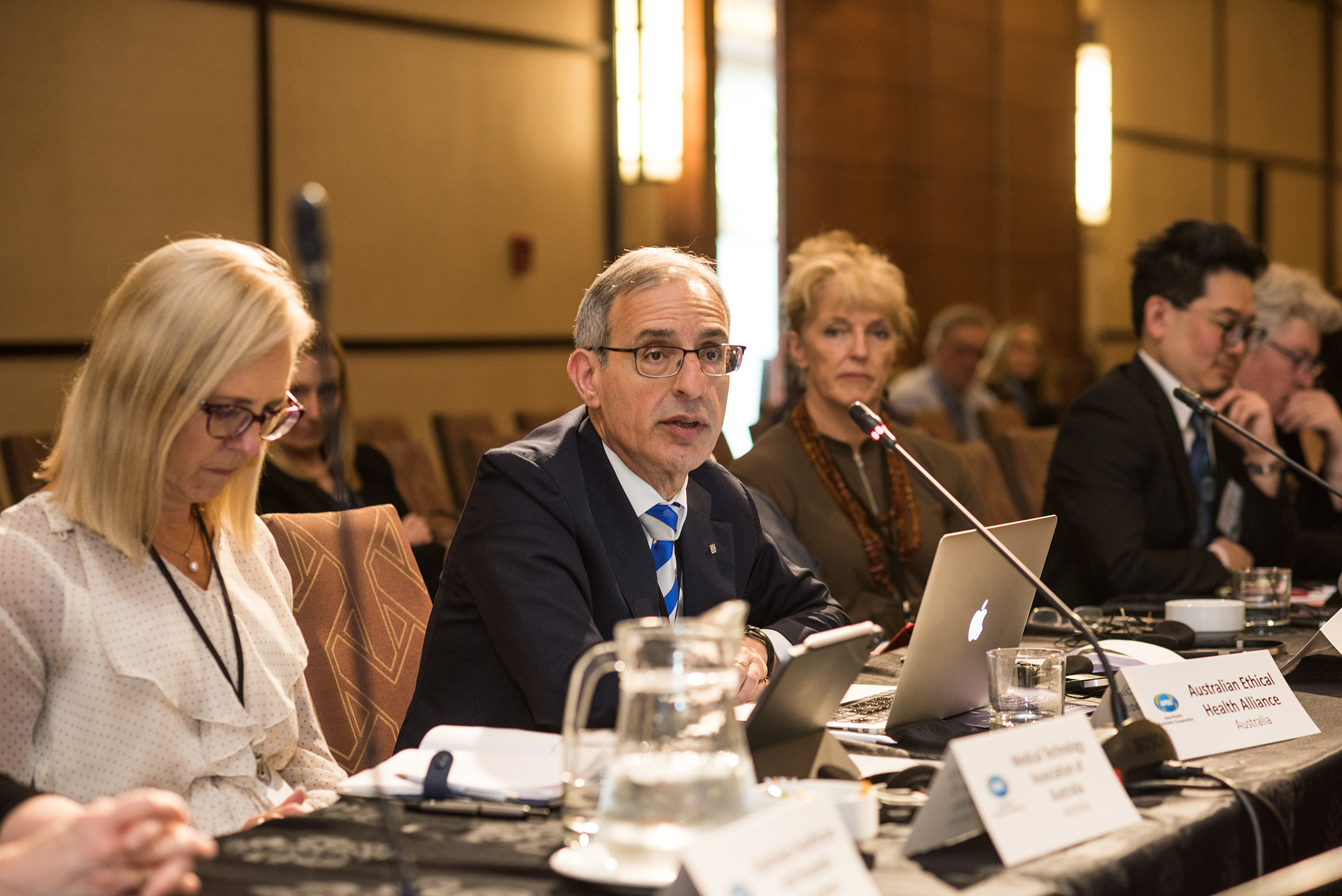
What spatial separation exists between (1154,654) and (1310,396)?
2.07m

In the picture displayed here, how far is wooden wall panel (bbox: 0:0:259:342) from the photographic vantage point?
16.9 ft

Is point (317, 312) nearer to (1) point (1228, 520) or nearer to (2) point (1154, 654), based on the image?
(2) point (1154, 654)

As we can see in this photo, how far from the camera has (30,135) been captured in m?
5.16

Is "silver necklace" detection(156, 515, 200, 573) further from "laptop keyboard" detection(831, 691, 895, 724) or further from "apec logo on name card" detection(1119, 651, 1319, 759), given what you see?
"apec logo on name card" detection(1119, 651, 1319, 759)

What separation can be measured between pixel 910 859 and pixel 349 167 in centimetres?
558

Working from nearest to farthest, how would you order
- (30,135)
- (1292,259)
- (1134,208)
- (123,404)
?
1. (123,404)
2. (30,135)
3. (1134,208)
4. (1292,259)

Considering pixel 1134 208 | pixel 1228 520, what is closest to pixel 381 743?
pixel 1228 520

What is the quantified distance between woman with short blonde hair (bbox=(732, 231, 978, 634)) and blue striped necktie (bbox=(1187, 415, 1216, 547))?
49 centimetres

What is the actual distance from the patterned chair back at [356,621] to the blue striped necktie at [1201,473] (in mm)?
1808

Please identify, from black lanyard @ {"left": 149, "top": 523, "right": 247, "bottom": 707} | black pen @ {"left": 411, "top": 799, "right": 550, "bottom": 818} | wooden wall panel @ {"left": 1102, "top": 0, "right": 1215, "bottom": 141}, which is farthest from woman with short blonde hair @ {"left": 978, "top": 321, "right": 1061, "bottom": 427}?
black pen @ {"left": 411, "top": 799, "right": 550, "bottom": 818}

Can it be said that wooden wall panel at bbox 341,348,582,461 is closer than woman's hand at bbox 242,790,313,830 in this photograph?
No

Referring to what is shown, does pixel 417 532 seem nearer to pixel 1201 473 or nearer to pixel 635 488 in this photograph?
pixel 635 488

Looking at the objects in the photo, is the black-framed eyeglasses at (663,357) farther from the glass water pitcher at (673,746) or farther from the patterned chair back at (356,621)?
the glass water pitcher at (673,746)

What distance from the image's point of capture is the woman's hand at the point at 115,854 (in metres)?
1.01
